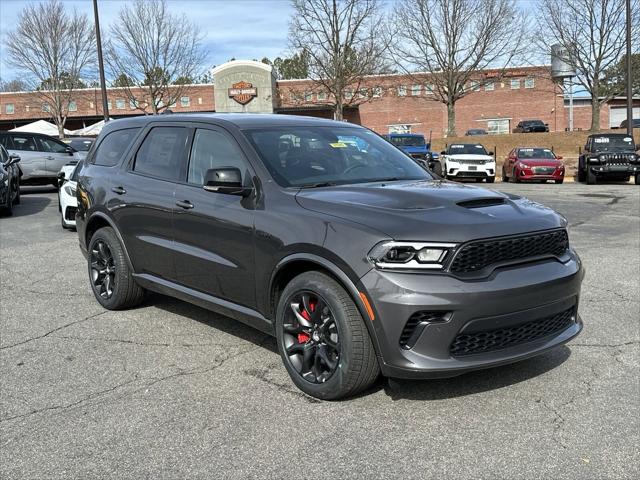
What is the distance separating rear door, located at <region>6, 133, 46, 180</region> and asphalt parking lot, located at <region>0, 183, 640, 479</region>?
13570 millimetres

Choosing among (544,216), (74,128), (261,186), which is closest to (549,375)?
(544,216)

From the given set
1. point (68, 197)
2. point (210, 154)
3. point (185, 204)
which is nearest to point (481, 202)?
point (210, 154)

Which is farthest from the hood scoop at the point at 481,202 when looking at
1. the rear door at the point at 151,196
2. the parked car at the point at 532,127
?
the parked car at the point at 532,127

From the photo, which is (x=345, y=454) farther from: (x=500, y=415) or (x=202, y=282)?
(x=202, y=282)

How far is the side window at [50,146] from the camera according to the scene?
18.2m

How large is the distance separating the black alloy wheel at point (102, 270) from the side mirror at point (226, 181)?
1.96 metres

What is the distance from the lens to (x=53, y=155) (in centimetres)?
1816

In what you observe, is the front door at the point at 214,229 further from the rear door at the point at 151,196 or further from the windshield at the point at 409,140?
the windshield at the point at 409,140

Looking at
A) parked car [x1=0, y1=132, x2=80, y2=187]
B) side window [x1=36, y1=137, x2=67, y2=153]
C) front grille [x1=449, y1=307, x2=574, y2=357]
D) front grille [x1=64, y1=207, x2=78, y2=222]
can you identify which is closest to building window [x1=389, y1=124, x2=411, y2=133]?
side window [x1=36, y1=137, x2=67, y2=153]

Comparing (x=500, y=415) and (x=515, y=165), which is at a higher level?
(x=515, y=165)

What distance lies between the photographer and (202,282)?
468cm

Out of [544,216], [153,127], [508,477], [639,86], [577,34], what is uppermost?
[577,34]

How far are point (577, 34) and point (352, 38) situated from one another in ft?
44.0

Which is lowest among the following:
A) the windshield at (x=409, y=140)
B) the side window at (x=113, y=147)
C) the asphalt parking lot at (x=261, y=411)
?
the asphalt parking lot at (x=261, y=411)
